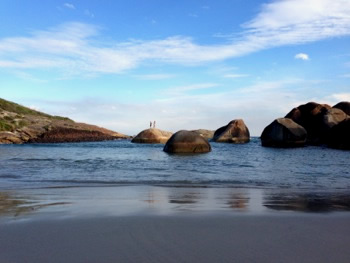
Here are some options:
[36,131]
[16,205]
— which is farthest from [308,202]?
[36,131]

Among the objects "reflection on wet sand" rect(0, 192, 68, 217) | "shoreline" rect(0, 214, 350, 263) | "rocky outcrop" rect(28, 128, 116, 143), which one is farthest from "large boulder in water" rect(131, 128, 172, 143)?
"shoreline" rect(0, 214, 350, 263)

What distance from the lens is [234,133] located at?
48.6 m

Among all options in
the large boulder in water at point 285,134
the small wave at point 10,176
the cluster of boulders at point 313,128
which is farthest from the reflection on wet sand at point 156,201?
the large boulder in water at point 285,134

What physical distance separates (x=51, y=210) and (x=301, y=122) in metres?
44.6

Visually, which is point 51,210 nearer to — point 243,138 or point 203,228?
point 203,228

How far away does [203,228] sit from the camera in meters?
4.60

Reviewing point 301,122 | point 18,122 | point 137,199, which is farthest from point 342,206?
point 18,122

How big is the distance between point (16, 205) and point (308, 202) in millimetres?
5623

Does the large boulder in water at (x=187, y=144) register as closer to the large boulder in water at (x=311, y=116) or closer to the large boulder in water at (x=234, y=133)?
the large boulder in water at (x=311, y=116)

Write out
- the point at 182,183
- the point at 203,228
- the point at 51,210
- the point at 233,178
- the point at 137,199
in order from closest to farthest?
1. the point at 203,228
2. the point at 51,210
3. the point at 137,199
4. the point at 182,183
5. the point at 233,178

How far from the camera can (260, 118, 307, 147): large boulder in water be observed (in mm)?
37938

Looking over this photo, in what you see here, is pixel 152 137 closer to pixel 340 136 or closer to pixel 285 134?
pixel 285 134

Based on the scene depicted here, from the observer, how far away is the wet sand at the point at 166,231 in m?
3.53

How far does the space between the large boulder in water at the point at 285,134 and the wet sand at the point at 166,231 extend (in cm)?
3254
